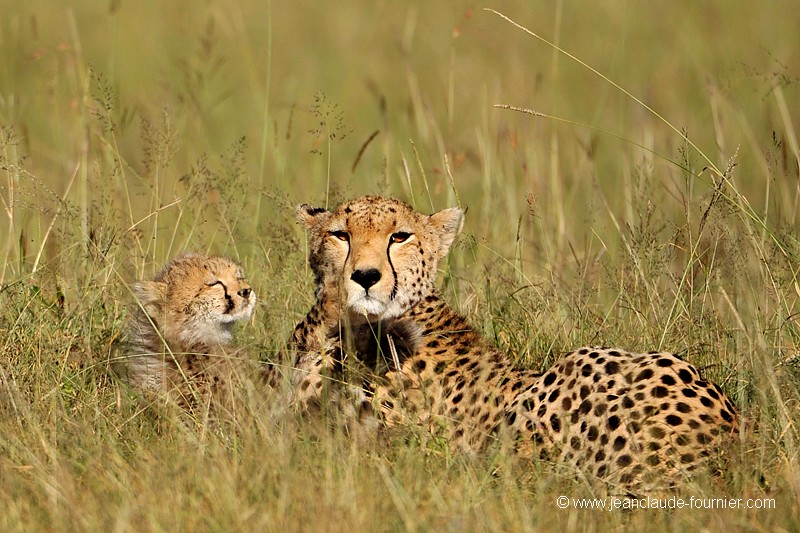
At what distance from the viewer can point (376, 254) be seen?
4656 mm

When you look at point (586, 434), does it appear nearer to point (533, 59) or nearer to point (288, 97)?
point (288, 97)

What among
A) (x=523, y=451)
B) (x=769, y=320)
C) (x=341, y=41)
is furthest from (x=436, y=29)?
(x=523, y=451)

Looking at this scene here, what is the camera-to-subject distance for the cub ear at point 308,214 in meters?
5.04

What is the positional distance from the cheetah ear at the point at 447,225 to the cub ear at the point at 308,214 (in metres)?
0.41

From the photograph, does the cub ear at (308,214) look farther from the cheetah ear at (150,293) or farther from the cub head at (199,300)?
the cheetah ear at (150,293)

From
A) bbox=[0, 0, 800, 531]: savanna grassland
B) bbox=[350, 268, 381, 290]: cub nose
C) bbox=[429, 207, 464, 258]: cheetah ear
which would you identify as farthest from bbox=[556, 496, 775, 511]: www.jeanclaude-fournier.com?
bbox=[429, 207, 464, 258]: cheetah ear

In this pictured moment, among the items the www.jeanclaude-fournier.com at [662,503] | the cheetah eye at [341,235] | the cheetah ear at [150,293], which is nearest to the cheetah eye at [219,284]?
the cheetah ear at [150,293]

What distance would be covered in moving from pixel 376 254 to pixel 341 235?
0.70 ft

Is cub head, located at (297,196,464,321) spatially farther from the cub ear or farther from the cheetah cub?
the cheetah cub

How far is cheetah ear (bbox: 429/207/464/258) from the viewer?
5039mm

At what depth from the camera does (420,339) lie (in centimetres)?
464

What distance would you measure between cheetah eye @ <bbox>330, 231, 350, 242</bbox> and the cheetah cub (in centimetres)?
57

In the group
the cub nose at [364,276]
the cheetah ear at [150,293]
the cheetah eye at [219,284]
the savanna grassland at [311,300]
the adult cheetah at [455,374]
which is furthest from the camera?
the cheetah eye at [219,284]

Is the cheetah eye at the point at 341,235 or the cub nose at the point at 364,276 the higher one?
the cheetah eye at the point at 341,235
